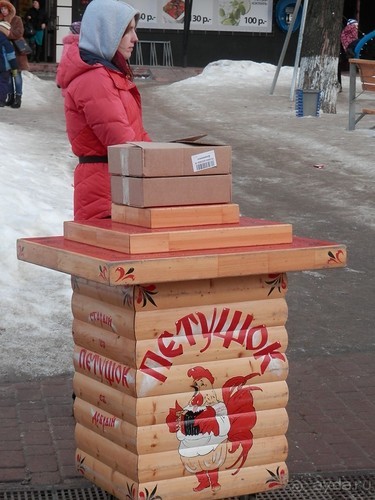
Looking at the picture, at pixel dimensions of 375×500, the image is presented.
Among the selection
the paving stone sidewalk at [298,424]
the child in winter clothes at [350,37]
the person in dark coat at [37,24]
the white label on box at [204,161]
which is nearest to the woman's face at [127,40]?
the white label on box at [204,161]

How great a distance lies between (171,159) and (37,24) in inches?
888

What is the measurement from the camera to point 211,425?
3814 mm

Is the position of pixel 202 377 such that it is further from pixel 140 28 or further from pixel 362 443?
pixel 140 28

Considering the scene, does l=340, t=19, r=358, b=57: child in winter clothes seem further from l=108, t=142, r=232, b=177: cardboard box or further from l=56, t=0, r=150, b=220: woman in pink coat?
l=108, t=142, r=232, b=177: cardboard box

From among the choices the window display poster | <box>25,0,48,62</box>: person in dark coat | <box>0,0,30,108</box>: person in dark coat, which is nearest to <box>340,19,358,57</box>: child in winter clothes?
the window display poster

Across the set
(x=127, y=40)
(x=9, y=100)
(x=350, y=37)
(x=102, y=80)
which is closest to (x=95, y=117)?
(x=102, y=80)

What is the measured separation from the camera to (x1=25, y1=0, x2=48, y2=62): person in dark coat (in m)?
25.3

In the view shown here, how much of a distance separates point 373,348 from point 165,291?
324 cm

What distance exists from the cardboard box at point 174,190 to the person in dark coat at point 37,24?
72.9 feet

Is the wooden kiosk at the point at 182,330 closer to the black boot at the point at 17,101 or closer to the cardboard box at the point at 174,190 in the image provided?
the cardboard box at the point at 174,190

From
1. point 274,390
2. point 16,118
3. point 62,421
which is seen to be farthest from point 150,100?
point 274,390

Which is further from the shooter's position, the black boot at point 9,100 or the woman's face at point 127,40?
the black boot at point 9,100

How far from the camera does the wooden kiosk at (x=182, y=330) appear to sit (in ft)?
12.0

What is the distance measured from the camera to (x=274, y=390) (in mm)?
3949
